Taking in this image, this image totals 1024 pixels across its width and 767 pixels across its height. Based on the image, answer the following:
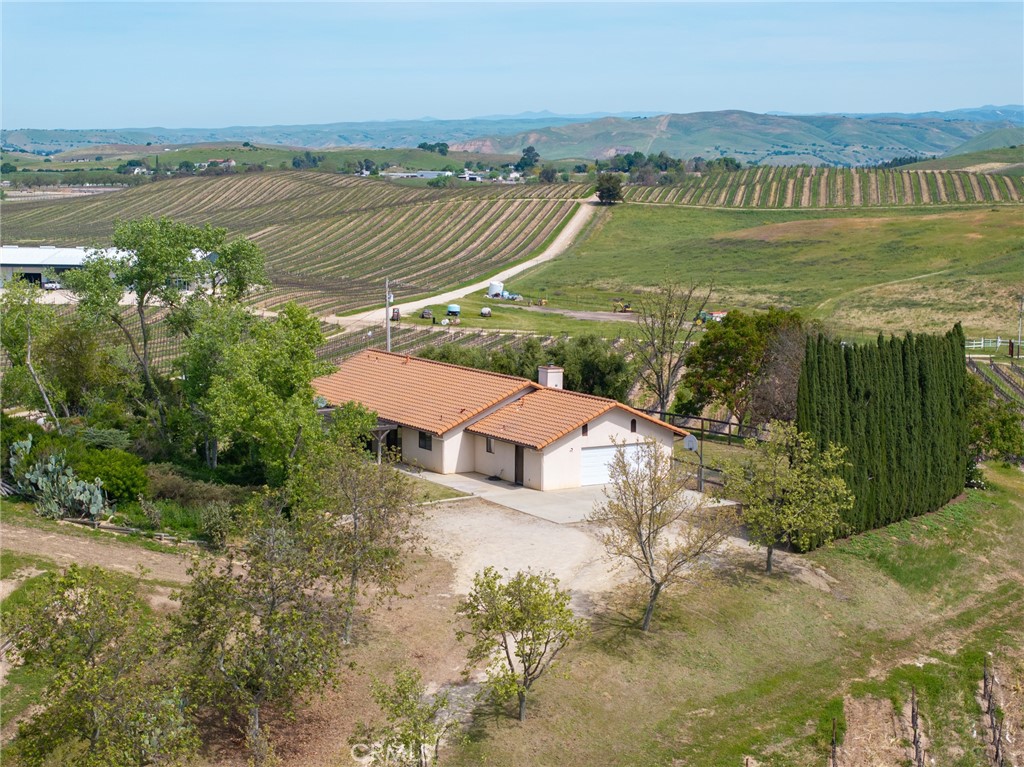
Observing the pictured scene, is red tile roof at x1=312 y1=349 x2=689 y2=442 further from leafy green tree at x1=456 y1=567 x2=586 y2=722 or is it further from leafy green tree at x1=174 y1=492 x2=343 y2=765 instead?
leafy green tree at x1=174 y1=492 x2=343 y2=765

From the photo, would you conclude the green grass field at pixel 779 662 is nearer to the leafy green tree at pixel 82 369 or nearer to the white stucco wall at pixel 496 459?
Result: the white stucco wall at pixel 496 459

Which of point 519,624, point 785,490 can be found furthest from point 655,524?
point 519,624

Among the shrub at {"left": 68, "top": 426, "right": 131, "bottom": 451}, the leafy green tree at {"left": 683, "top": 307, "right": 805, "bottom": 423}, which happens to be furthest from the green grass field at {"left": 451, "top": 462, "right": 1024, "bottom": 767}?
the shrub at {"left": 68, "top": 426, "right": 131, "bottom": 451}

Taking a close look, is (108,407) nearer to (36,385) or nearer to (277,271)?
(36,385)

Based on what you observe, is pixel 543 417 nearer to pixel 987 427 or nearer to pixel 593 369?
pixel 593 369

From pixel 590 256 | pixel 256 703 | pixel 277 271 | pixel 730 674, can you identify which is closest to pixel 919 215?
pixel 590 256

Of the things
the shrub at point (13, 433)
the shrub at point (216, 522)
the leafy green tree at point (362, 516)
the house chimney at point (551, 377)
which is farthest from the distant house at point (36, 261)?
the leafy green tree at point (362, 516)
